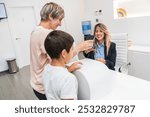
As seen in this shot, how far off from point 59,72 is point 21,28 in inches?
193

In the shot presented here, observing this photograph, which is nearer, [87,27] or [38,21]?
[87,27]

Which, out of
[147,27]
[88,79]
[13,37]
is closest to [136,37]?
[147,27]

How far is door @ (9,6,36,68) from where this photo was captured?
17.1ft

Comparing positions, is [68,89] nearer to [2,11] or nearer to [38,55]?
[38,55]

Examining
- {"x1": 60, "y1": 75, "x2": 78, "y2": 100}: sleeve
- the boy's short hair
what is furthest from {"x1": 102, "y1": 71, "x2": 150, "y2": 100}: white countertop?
the boy's short hair

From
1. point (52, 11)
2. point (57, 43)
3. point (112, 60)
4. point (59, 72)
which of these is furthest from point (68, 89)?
point (112, 60)

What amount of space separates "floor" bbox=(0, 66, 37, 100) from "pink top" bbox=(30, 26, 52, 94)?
1994 millimetres

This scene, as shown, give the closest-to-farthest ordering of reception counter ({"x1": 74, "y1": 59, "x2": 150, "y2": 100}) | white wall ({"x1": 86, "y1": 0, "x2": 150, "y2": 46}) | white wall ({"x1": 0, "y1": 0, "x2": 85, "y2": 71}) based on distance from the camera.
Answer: reception counter ({"x1": 74, "y1": 59, "x2": 150, "y2": 100})
white wall ({"x1": 86, "y1": 0, "x2": 150, "y2": 46})
white wall ({"x1": 0, "y1": 0, "x2": 85, "y2": 71})

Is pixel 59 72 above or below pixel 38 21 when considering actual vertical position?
below

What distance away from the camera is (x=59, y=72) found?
2.93 ft

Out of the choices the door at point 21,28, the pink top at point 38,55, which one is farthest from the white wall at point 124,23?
the pink top at point 38,55

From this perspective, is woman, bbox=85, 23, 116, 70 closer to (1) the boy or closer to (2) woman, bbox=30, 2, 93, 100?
(2) woman, bbox=30, 2, 93, 100

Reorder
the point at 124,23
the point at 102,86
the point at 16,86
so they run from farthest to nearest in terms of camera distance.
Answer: the point at 16,86 < the point at 124,23 < the point at 102,86

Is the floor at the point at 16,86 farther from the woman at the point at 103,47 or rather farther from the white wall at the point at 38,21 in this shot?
the woman at the point at 103,47
